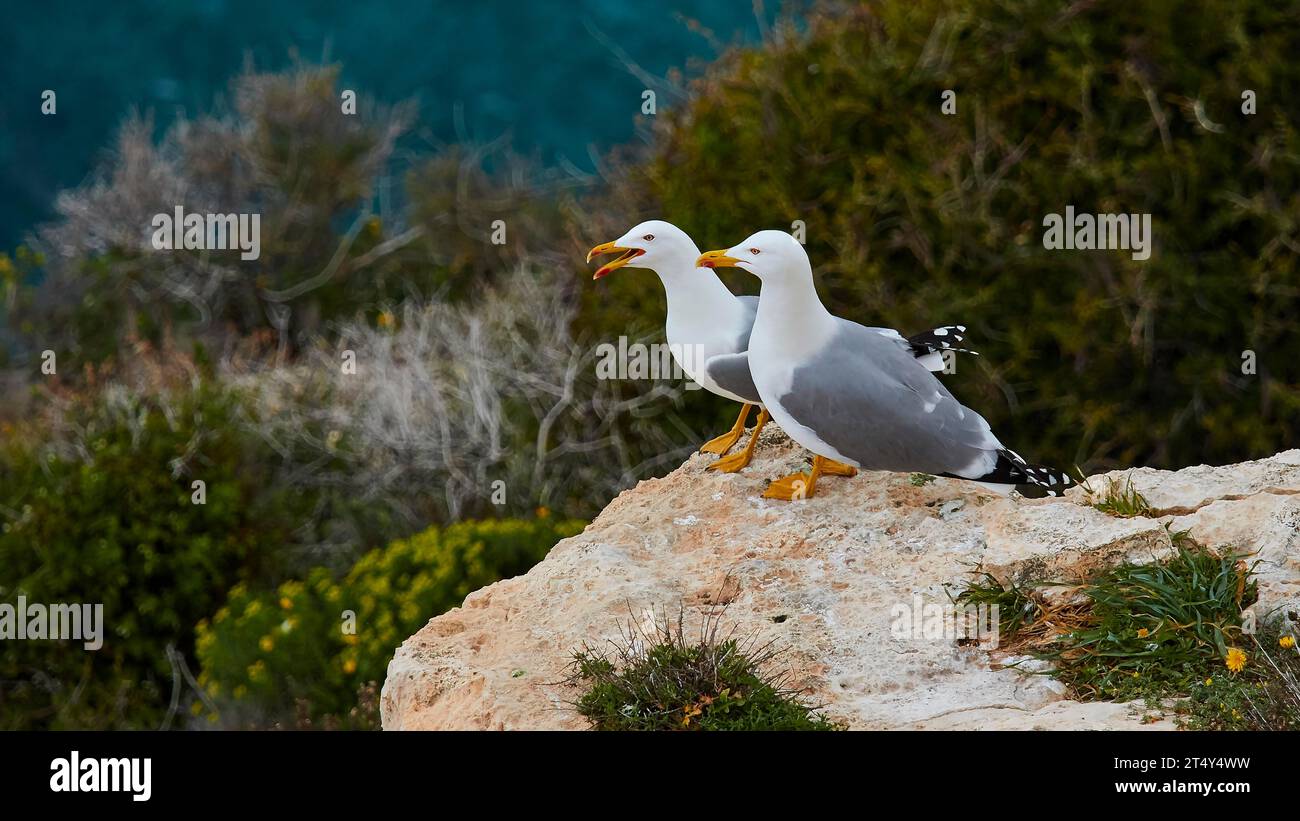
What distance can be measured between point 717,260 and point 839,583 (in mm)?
1322

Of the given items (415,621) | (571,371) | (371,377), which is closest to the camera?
(415,621)

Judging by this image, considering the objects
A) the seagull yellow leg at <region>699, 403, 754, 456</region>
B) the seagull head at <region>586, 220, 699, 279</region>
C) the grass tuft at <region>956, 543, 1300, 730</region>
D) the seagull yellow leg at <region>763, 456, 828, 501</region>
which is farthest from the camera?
the seagull yellow leg at <region>699, 403, 754, 456</region>

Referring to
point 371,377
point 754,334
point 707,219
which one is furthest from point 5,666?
point 754,334

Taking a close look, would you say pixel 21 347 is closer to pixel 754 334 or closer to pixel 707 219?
pixel 707 219

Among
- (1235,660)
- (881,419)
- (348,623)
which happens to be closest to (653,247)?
(881,419)

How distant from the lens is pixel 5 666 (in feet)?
36.4

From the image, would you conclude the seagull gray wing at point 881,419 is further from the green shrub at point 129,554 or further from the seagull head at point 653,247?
the green shrub at point 129,554

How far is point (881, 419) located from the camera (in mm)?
5754

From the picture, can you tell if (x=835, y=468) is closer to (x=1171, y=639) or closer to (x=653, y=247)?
(x=653, y=247)

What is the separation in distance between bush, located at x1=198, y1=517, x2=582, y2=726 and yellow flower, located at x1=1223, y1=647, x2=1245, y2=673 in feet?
17.4

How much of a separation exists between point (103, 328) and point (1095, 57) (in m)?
12.0

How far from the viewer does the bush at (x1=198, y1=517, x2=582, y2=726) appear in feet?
30.3

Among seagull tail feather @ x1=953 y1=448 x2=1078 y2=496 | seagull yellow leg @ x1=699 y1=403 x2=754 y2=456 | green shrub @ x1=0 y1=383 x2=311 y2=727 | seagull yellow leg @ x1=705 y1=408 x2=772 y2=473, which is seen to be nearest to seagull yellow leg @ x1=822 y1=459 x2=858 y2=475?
seagull yellow leg @ x1=705 y1=408 x2=772 y2=473

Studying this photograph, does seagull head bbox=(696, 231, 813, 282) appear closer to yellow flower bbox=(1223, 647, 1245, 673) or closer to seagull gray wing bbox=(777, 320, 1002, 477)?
seagull gray wing bbox=(777, 320, 1002, 477)
